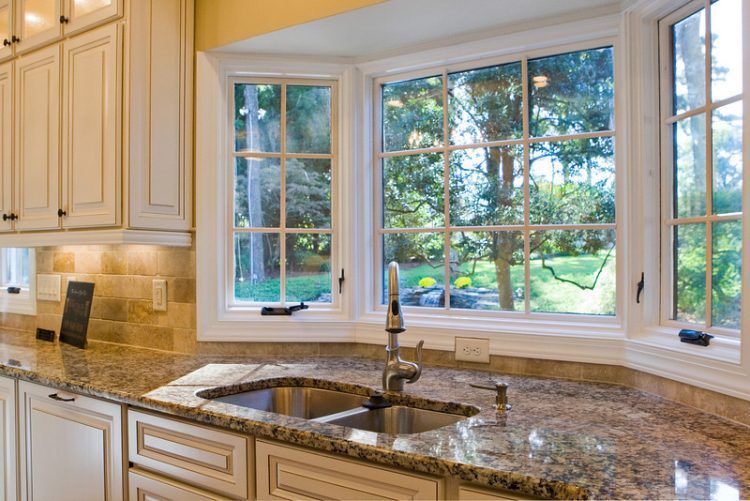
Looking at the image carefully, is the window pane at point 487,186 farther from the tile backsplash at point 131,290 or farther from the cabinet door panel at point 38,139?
the cabinet door panel at point 38,139

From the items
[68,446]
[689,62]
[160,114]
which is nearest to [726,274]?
[689,62]

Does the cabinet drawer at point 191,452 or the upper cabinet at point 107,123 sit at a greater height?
the upper cabinet at point 107,123

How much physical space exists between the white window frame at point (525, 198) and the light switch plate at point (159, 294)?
92cm

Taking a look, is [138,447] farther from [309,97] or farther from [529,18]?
[529,18]

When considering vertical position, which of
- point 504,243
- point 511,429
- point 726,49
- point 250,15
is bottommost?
point 511,429


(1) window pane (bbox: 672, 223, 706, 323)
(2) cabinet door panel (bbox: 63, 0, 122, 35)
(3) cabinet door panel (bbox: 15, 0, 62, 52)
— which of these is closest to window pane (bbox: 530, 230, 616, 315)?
(1) window pane (bbox: 672, 223, 706, 323)

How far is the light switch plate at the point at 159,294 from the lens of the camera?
2.72m

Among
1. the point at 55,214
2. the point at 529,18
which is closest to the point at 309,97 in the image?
the point at 529,18

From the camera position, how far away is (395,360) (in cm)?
197

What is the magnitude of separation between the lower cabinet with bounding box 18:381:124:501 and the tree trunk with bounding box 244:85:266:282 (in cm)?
84

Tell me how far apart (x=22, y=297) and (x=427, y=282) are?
2.45 meters

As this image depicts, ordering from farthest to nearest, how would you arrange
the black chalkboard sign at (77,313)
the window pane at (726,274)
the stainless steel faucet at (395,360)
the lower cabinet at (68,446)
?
1. the black chalkboard sign at (77,313)
2. the lower cabinet at (68,446)
3. the stainless steel faucet at (395,360)
4. the window pane at (726,274)

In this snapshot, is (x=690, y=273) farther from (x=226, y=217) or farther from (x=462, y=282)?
(x=226, y=217)

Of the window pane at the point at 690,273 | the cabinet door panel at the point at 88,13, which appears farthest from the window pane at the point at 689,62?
the cabinet door panel at the point at 88,13
